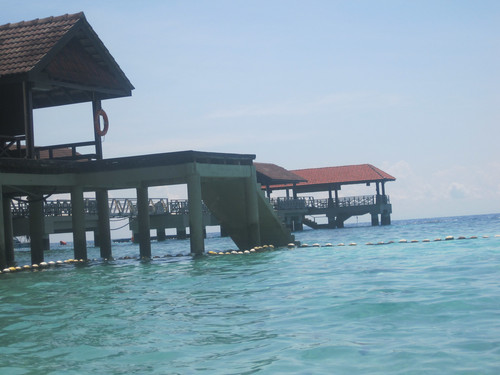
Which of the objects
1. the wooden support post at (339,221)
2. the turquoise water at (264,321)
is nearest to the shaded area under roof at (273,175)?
the wooden support post at (339,221)

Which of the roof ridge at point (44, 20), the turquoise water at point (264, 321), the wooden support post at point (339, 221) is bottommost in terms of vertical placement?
the turquoise water at point (264, 321)

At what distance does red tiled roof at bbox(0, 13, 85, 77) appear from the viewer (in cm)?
1880

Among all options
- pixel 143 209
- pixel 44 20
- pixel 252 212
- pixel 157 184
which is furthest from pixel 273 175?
pixel 44 20

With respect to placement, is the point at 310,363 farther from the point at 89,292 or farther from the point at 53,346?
the point at 89,292

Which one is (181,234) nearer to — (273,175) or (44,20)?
(273,175)

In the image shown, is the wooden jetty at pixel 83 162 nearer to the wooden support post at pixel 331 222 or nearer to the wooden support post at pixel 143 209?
the wooden support post at pixel 143 209

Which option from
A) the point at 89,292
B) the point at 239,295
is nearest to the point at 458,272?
the point at 239,295

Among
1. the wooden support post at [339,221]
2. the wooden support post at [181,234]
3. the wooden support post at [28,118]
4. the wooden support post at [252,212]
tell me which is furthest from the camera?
the wooden support post at [339,221]

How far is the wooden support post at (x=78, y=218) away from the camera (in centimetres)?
2044

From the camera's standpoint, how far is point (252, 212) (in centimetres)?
2145

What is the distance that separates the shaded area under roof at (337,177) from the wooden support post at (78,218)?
A: 3536cm

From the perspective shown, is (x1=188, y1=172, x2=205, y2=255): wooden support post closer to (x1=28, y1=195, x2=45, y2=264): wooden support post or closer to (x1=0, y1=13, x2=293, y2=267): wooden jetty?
(x1=0, y1=13, x2=293, y2=267): wooden jetty

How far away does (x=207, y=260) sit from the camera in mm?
18578

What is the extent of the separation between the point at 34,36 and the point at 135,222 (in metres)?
24.2
